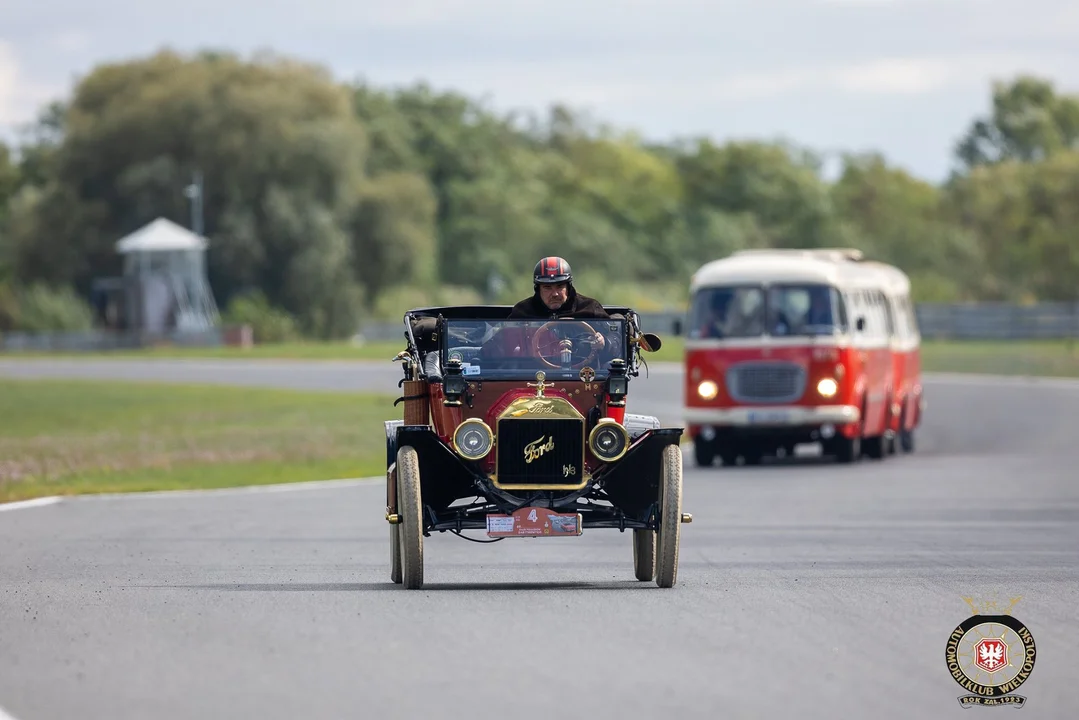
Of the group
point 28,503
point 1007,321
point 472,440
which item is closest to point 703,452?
point 28,503

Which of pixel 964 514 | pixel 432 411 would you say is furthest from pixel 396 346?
pixel 432 411

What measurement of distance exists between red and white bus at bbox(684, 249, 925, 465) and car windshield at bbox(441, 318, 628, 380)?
16.4m

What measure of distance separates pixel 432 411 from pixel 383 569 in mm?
1597

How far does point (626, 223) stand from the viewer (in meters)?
142

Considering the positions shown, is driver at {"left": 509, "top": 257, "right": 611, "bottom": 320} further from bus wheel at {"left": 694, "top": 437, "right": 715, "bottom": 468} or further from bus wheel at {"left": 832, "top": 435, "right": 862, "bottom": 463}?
bus wheel at {"left": 832, "top": 435, "right": 862, "bottom": 463}

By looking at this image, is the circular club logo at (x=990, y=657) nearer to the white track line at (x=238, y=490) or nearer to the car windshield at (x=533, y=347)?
the car windshield at (x=533, y=347)

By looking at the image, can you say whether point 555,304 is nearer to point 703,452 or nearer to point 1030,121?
point 703,452

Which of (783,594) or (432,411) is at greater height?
(432,411)

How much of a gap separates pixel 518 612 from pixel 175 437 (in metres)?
26.9

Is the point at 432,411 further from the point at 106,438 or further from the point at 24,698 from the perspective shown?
the point at 106,438

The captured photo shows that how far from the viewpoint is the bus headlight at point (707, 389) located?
31500mm

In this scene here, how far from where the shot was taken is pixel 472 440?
14.1m

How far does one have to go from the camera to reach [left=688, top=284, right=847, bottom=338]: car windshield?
31.5 metres

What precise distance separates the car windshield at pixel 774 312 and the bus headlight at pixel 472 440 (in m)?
17.7
